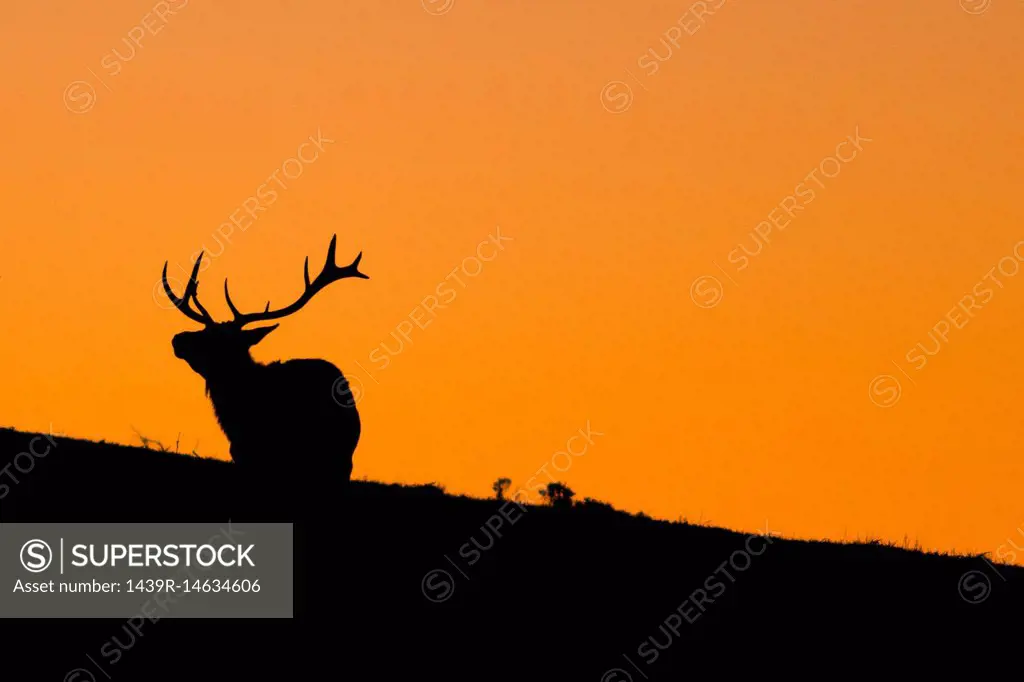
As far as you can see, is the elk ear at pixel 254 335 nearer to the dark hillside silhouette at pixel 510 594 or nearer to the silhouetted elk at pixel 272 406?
the silhouetted elk at pixel 272 406

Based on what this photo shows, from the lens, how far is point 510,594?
15.6m

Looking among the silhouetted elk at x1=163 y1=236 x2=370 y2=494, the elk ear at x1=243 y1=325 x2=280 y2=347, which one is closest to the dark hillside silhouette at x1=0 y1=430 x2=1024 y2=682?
the silhouetted elk at x1=163 y1=236 x2=370 y2=494

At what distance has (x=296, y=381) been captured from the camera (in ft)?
63.3

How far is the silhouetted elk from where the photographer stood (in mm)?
18922

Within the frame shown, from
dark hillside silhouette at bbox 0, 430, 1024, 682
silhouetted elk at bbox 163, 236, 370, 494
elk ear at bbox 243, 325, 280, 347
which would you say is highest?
elk ear at bbox 243, 325, 280, 347

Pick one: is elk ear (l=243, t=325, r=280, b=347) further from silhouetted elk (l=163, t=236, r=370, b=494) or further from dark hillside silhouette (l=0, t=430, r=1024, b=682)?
dark hillside silhouette (l=0, t=430, r=1024, b=682)

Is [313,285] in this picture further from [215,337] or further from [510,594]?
[510,594]

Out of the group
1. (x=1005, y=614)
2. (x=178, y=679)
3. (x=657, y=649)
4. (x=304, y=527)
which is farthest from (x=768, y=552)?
(x=178, y=679)

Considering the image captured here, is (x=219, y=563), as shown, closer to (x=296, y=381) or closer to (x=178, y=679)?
(x=178, y=679)

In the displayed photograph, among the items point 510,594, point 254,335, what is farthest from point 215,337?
point 510,594

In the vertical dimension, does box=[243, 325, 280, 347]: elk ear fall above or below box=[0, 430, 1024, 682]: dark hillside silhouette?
above

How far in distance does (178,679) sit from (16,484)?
4694 millimetres

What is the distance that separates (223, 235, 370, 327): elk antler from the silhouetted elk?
0.34 m

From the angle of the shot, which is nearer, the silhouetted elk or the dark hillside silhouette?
the dark hillside silhouette
